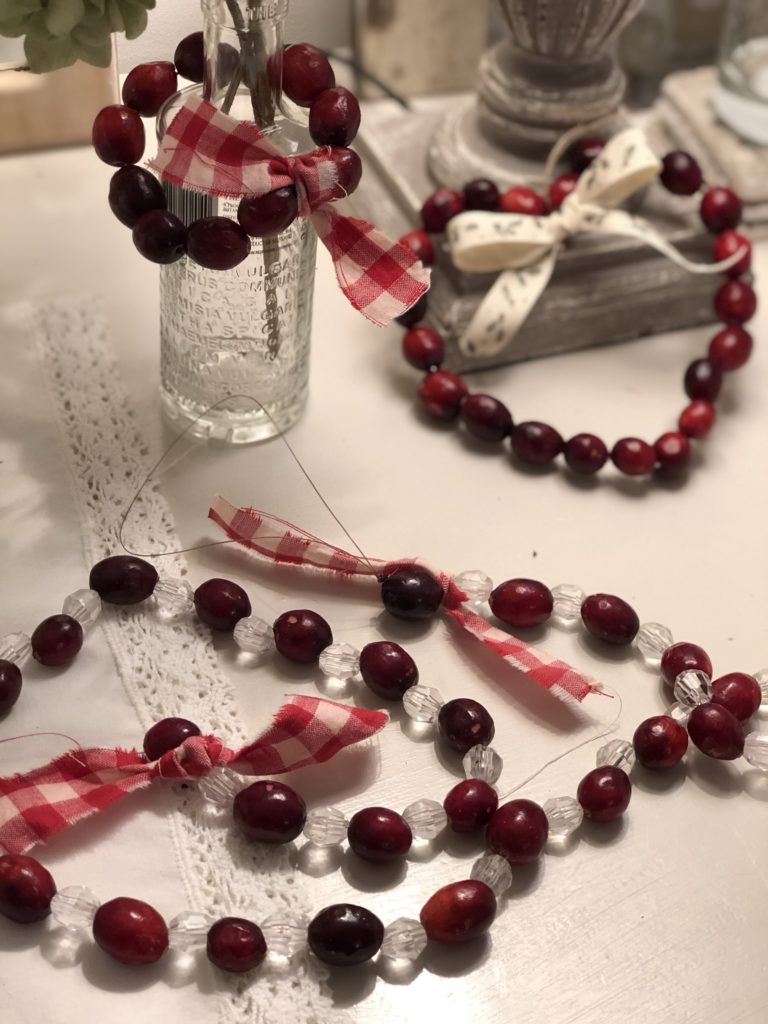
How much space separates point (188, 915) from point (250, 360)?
0.33m

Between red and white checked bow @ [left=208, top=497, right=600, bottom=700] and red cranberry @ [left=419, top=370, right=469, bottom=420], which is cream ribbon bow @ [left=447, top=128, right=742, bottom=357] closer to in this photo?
red cranberry @ [left=419, top=370, right=469, bottom=420]

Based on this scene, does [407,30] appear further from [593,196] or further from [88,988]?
[88,988]

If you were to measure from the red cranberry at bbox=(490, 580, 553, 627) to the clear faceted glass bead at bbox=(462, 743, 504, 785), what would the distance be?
9 centimetres

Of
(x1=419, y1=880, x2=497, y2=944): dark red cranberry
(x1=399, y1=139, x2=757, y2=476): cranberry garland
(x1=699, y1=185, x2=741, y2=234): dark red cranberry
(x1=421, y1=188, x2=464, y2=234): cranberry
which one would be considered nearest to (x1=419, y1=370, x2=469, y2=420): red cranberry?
(x1=399, y1=139, x2=757, y2=476): cranberry garland

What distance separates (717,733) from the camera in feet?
2.01

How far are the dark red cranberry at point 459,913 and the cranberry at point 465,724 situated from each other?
82 millimetres

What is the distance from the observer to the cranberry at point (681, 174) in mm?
862

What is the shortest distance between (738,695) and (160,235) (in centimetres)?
36

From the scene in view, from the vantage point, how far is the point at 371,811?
0.57 meters

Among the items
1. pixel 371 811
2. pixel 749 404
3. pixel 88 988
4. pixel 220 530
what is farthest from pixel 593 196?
pixel 88 988

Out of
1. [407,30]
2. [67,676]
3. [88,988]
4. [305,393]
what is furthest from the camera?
[407,30]

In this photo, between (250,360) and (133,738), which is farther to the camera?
(250,360)

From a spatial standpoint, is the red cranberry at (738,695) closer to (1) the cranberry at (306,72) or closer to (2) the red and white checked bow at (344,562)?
(2) the red and white checked bow at (344,562)

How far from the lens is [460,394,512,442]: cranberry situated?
777 mm
